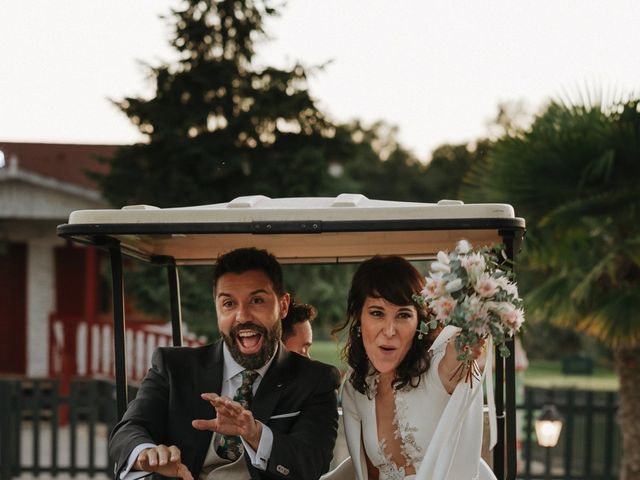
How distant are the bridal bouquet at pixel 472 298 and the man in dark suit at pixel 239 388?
750 millimetres

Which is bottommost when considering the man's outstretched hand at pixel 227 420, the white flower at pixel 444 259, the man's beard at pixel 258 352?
the man's outstretched hand at pixel 227 420

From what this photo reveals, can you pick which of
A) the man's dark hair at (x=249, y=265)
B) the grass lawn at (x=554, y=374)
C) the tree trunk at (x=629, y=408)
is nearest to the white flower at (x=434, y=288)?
the man's dark hair at (x=249, y=265)

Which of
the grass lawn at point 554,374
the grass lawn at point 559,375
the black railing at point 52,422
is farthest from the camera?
the grass lawn at point 559,375

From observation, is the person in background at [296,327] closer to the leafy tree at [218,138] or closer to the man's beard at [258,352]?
the man's beard at [258,352]

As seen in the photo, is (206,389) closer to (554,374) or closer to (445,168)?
(445,168)

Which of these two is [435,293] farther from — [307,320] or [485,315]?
[307,320]

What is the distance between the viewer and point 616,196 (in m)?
8.23

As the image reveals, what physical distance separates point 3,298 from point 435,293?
1594 centimetres

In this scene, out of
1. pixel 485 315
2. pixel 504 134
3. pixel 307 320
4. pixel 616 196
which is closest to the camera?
pixel 485 315

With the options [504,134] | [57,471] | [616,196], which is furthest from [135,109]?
[616,196]

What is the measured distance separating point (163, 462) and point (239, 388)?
0.52m

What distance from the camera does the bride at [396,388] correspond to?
365 centimetres

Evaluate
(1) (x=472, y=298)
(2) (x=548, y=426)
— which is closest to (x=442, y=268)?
(1) (x=472, y=298)

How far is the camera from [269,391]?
3803mm
